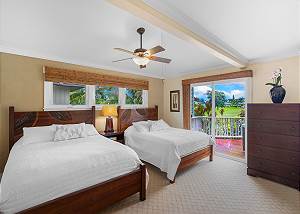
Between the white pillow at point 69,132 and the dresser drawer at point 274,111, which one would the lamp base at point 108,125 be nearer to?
the white pillow at point 69,132

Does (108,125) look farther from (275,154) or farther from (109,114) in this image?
(275,154)

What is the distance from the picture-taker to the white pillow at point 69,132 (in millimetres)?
2926

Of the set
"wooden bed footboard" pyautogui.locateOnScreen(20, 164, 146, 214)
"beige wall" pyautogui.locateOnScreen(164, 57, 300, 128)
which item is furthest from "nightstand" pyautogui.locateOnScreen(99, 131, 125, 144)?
"beige wall" pyautogui.locateOnScreen(164, 57, 300, 128)

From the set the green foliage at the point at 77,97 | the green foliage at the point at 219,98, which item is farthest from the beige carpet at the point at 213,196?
the green foliage at the point at 77,97

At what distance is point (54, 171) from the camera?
1.68 m

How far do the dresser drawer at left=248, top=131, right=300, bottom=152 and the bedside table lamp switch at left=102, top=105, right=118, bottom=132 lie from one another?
316cm

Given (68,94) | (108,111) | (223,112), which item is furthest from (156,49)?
(223,112)

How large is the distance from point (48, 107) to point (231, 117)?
205 inches

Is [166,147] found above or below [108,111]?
below

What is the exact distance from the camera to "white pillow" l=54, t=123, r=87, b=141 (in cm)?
293

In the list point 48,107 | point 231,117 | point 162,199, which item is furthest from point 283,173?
point 48,107

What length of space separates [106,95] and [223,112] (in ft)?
11.7

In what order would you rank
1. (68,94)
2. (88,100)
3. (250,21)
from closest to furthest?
(250,21) < (68,94) < (88,100)

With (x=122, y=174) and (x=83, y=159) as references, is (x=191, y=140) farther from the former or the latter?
(x=83, y=159)
